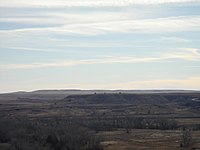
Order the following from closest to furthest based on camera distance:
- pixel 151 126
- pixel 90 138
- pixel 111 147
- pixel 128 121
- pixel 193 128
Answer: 1. pixel 90 138
2. pixel 111 147
3. pixel 193 128
4. pixel 151 126
5. pixel 128 121

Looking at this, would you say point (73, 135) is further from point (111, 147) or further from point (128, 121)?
point (128, 121)

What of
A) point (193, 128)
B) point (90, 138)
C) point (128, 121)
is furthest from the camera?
point (128, 121)

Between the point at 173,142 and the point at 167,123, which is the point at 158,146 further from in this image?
the point at 167,123

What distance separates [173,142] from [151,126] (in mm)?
29008

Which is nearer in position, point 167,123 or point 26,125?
point 26,125

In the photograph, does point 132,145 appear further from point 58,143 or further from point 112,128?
point 112,128

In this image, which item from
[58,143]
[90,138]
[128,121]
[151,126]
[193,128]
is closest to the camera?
[58,143]

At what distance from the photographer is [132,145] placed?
76812mm

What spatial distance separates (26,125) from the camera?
76875 millimetres

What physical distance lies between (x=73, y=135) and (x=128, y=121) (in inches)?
1990

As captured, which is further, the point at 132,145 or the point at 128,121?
the point at 128,121

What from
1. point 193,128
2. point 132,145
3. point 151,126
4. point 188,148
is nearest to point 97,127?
point 151,126

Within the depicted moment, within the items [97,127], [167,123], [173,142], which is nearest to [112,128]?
[97,127]

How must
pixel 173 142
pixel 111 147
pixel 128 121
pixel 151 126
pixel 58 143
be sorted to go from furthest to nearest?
1. pixel 128 121
2. pixel 151 126
3. pixel 173 142
4. pixel 111 147
5. pixel 58 143
